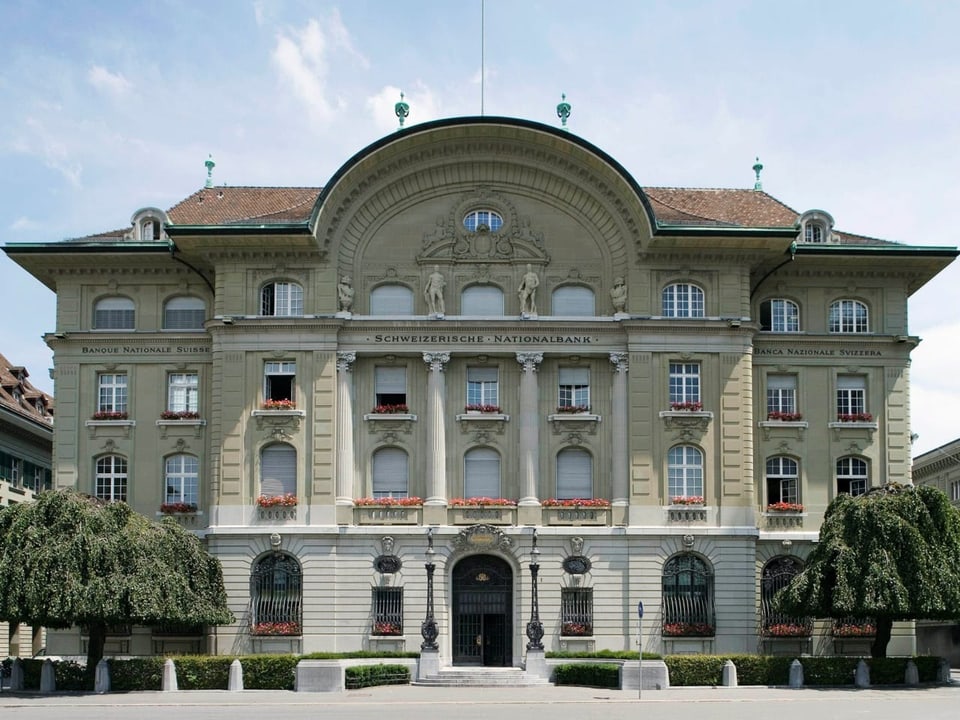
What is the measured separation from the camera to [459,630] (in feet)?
170

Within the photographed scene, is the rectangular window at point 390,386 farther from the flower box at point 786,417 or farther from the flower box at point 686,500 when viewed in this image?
the flower box at point 786,417


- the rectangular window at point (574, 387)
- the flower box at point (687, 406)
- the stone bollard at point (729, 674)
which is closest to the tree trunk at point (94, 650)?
the rectangular window at point (574, 387)

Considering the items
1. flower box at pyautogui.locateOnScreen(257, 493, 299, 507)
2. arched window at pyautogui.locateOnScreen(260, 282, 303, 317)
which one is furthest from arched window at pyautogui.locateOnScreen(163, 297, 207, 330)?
flower box at pyautogui.locateOnScreen(257, 493, 299, 507)

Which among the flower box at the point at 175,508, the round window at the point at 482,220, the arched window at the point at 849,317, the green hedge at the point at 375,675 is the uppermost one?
the round window at the point at 482,220

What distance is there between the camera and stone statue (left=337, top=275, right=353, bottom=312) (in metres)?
52.4

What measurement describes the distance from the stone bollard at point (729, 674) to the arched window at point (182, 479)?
2019 cm

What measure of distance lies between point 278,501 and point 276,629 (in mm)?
4436

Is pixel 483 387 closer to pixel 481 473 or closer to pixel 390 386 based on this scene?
pixel 481 473

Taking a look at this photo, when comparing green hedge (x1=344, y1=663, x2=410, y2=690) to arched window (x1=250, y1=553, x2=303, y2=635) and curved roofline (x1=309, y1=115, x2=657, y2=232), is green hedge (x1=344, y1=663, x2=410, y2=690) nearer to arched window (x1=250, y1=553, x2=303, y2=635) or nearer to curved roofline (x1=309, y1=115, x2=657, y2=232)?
arched window (x1=250, y1=553, x2=303, y2=635)

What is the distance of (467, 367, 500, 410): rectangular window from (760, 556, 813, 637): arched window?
11.6 metres

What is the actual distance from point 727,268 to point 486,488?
11.9 m

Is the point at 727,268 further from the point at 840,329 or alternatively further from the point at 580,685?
the point at 580,685

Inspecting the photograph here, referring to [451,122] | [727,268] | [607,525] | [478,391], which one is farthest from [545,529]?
[451,122]

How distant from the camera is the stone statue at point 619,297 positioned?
52625 mm
